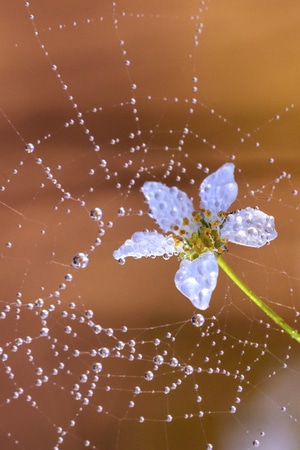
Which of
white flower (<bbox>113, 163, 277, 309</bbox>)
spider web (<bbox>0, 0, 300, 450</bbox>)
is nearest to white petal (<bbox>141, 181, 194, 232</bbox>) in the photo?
white flower (<bbox>113, 163, 277, 309</bbox>)

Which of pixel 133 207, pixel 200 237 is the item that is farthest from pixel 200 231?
pixel 133 207

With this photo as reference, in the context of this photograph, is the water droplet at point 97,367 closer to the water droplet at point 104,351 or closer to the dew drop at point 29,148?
the water droplet at point 104,351

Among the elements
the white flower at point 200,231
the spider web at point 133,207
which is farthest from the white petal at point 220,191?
the spider web at point 133,207

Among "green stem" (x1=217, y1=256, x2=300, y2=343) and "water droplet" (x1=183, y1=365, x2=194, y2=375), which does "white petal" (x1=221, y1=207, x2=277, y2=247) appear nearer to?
"green stem" (x1=217, y1=256, x2=300, y2=343)

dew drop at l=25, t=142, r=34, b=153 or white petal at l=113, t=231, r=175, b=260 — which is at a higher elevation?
dew drop at l=25, t=142, r=34, b=153

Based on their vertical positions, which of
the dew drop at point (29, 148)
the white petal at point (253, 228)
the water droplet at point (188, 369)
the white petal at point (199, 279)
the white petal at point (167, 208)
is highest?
the dew drop at point (29, 148)

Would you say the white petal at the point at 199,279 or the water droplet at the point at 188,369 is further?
the water droplet at the point at 188,369
